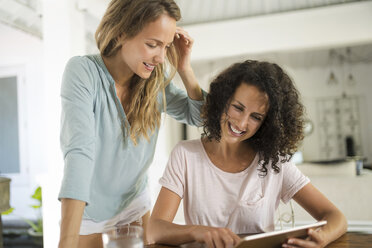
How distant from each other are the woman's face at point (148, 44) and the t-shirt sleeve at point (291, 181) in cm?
67

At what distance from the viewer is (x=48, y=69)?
10.8 feet

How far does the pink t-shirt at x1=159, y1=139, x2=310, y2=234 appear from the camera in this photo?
4.49ft

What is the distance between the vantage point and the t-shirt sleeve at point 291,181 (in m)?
1.43

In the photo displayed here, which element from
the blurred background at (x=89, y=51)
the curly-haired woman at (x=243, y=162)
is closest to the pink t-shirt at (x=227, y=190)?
the curly-haired woman at (x=243, y=162)

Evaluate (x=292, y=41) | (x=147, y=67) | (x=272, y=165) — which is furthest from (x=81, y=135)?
(x=292, y=41)

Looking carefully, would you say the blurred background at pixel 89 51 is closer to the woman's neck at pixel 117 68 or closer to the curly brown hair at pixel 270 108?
the curly brown hair at pixel 270 108

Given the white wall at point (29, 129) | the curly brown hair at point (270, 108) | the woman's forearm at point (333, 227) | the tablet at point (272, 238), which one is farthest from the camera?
the white wall at point (29, 129)

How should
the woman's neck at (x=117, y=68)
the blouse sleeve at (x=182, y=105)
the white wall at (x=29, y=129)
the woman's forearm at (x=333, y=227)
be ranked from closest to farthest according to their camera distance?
the woman's forearm at (x=333, y=227) < the woman's neck at (x=117, y=68) < the blouse sleeve at (x=182, y=105) < the white wall at (x=29, y=129)

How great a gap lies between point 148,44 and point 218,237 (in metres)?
0.63

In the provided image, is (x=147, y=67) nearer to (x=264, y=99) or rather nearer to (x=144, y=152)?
(x=144, y=152)

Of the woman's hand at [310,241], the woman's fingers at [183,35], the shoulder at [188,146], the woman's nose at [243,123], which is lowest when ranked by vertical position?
the woman's hand at [310,241]

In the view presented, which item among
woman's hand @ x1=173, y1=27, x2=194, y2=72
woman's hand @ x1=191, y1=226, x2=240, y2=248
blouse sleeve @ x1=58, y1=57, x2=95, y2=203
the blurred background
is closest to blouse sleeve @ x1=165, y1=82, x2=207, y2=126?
woman's hand @ x1=173, y1=27, x2=194, y2=72

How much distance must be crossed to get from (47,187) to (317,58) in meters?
7.71

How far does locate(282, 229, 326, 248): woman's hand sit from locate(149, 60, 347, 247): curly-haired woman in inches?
11.6
